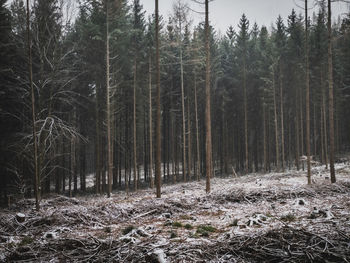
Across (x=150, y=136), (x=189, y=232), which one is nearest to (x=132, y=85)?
(x=150, y=136)

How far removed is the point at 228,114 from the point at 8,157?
85.2 feet

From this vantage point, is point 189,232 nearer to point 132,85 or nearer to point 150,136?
point 150,136

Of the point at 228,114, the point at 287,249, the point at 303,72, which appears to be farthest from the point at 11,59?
the point at 303,72

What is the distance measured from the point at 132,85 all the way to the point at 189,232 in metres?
16.9

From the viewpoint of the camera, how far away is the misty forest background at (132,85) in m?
12.5

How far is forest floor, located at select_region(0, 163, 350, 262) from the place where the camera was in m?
3.77

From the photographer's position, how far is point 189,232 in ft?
18.9

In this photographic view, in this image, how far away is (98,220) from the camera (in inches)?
322

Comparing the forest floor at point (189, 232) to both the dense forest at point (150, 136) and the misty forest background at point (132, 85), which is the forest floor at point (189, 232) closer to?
the dense forest at point (150, 136)

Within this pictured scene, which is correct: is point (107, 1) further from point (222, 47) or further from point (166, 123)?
point (222, 47)

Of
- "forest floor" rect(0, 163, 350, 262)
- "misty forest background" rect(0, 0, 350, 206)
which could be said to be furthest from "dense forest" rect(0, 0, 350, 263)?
"misty forest background" rect(0, 0, 350, 206)

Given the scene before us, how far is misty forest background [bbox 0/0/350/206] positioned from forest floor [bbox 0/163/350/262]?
450 cm

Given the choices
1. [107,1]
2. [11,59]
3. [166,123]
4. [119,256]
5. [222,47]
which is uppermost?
[222,47]

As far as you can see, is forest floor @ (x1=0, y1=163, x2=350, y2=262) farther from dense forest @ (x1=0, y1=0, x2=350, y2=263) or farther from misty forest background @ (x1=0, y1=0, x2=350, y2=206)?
misty forest background @ (x1=0, y1=0, x2=350, y2=206)
